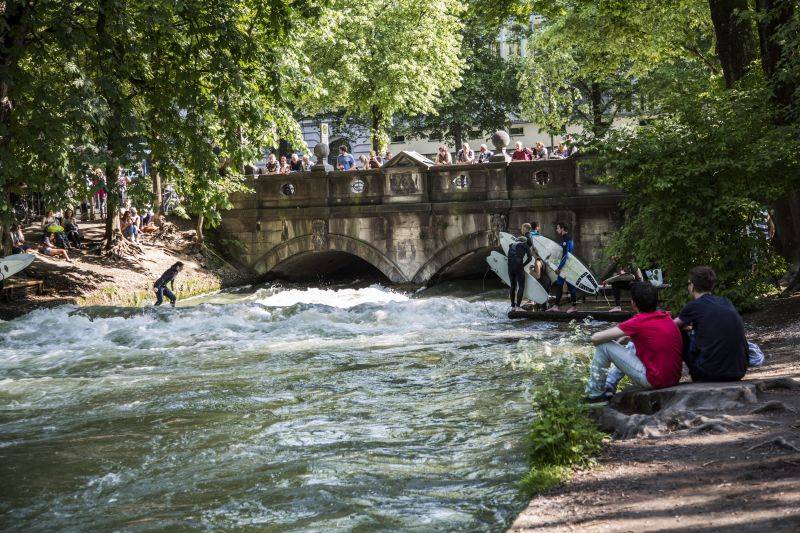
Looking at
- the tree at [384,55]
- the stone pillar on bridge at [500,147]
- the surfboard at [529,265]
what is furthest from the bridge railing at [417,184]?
the surfboard at [529,265]

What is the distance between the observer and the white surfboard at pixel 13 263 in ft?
76.4

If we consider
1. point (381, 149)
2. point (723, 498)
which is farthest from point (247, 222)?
point (723, 498)

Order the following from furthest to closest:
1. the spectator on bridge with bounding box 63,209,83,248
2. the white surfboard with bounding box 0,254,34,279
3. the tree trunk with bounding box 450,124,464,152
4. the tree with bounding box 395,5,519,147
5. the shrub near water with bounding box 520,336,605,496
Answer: the tree trunk with bounding box 450,124,464,152
the tree with bounding box 395,5,519,147
the spectator on bridge with bounding box 63,209,83,248
the white surfboard with bounding box 0,254,34,279
the shrub near water with bounding box 520,336,605,496

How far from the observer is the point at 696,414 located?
743 centimetres

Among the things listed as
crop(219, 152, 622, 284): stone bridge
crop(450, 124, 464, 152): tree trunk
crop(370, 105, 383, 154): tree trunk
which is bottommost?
crop(219, 152, 622, 284): stone bridge

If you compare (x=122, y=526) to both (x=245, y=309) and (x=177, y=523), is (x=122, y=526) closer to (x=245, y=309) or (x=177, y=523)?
(x=177, y=523)

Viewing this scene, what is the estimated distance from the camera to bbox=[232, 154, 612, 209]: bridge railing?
25.5 metres

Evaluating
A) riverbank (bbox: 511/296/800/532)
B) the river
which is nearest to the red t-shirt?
riverbank (bbox: 511/296/800/532)

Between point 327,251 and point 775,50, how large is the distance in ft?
55.4

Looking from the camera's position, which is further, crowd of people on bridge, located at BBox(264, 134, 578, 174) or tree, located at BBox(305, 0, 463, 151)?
tree, located at BBox(305, 0, 463, 151)

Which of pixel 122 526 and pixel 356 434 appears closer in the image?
Answer: pixel 122 526

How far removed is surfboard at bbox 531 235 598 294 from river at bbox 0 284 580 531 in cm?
163

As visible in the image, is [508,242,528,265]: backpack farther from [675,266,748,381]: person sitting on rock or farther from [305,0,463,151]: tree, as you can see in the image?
[305,0,463,151]: tree

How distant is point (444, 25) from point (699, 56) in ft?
38.2
